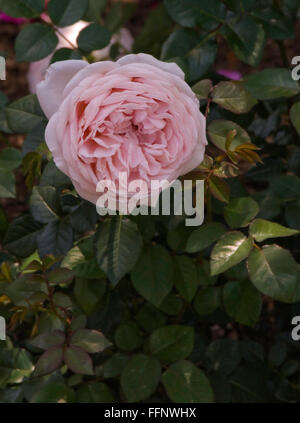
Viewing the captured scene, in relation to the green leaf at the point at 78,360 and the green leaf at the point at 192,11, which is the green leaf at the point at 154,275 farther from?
the green leaf at the point at 192,11

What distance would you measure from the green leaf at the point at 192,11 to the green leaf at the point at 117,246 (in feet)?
1.24

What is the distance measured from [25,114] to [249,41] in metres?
0.39

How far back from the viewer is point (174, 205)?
2.70ft

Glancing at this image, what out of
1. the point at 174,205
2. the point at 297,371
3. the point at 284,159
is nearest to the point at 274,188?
the point at 284,159

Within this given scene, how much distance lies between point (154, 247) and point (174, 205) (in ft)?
0.47

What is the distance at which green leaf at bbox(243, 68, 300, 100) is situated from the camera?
0.90 m

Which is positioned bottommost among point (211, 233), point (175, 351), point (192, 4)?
point (175, 351)

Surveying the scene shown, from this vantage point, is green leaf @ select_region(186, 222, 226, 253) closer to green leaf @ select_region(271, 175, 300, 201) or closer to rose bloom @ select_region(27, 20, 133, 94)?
green leaf @ select_region(271, 175, 300, 201)

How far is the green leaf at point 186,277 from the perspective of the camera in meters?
0.95

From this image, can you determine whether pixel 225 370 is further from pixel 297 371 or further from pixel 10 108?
pixel 10 108

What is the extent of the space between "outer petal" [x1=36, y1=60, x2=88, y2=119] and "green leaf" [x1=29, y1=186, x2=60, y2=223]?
7.9 inches

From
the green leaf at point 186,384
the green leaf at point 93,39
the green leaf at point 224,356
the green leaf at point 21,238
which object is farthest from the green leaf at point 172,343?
the green leaf at point 93,39

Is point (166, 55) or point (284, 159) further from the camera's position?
point (284, 159)

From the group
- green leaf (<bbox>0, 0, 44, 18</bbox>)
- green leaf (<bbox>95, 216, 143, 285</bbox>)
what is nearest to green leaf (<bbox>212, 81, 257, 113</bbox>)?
Result: green leaf (<bbox>95, 216, 143, 285</bbox>)
